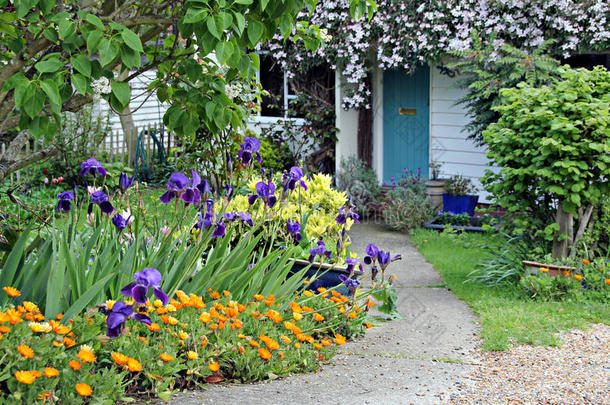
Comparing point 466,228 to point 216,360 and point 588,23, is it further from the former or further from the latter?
point 216,360

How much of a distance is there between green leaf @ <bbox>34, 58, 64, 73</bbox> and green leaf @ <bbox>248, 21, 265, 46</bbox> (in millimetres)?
831

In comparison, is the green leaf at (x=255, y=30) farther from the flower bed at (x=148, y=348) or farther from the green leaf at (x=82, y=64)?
the flower bed at (x=148, y=348)

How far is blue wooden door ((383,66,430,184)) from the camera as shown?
1097 centimetres

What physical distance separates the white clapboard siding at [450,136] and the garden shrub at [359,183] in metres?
1.03

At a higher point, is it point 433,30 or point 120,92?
point 433,30

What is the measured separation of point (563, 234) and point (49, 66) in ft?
15.7

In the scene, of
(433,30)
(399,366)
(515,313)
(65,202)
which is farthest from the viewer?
(433,30)

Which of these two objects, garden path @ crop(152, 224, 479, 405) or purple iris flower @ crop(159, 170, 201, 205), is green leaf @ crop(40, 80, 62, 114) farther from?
garden path @ crop(152, 224, 479, 405)

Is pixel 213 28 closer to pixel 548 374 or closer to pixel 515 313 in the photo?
pixel 548 374

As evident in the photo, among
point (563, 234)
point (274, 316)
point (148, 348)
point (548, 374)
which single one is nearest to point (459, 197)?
point (563, 234)

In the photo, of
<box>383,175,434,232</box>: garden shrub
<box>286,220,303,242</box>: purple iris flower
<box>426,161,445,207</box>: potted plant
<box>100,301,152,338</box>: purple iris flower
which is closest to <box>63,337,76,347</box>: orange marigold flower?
<box>100,301,152,338</box>: purple iris flower

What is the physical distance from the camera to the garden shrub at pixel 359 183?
10.5 m

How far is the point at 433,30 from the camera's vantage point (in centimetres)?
972

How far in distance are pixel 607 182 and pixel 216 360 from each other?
4.13 meters
